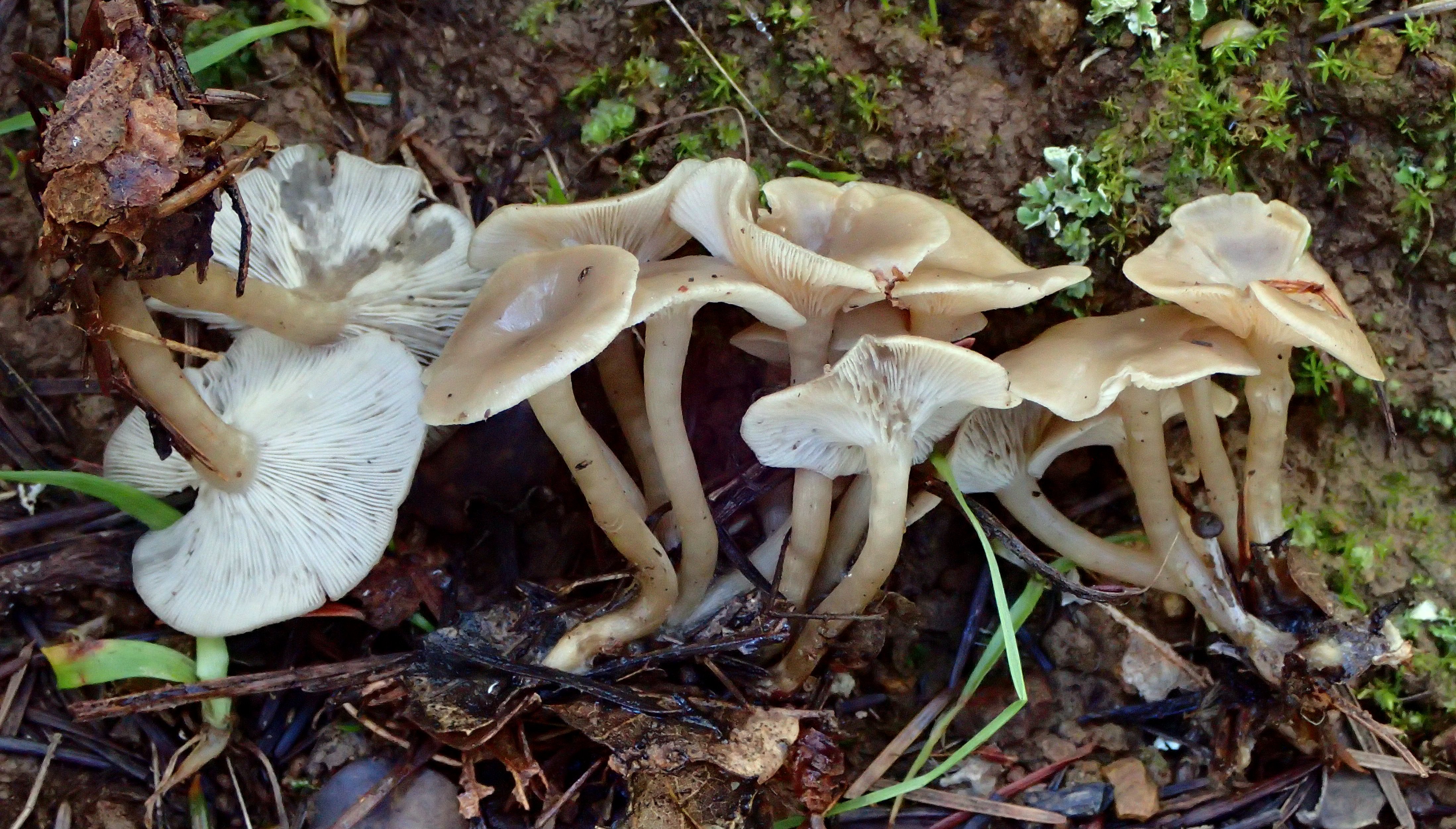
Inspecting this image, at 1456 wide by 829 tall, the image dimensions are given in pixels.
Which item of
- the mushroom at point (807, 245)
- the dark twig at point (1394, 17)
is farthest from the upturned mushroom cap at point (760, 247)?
the dark twig at point (1394, 17)

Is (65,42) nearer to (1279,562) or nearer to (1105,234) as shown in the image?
(1105,234)

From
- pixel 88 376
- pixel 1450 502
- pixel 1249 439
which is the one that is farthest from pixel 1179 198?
pixel 88 376

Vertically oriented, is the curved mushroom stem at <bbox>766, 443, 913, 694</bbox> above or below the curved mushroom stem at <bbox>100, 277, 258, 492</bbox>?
below

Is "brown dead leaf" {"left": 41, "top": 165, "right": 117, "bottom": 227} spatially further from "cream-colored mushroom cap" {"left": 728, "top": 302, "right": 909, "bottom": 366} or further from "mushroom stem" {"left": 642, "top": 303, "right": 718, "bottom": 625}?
"cream-colored mushroom cap" {"left": 728, "top": 302, "right": 909, "bottom": 366}

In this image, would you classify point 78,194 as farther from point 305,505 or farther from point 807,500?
point 807,500

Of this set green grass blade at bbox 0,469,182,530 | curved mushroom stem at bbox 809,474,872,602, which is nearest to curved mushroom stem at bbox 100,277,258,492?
green grass blade at bbox 0,469,182,530

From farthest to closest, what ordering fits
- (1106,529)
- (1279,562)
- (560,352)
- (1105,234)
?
(1106,529)
(1105,234)
(1279,562)
(560,352)

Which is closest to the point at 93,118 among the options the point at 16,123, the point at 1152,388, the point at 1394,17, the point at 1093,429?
the point at 16,123

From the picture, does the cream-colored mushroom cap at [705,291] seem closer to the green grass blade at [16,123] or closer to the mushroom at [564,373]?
the mushroom at [564,373]
